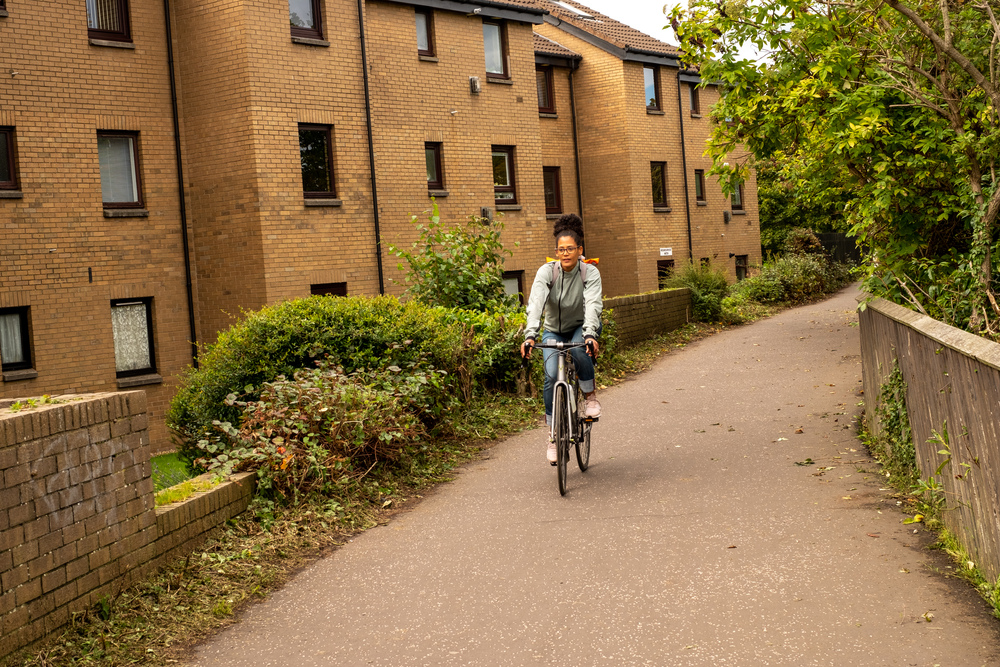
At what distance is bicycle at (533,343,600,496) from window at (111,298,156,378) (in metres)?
11.3

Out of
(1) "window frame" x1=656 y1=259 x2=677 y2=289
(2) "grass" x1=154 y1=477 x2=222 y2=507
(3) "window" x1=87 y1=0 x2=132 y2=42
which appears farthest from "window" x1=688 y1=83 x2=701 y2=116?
(2) "grass" x1=154 y1=477 x2=222 y2=507

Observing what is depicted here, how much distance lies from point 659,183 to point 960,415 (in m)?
26.3

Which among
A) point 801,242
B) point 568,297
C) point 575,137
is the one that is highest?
point 575,137

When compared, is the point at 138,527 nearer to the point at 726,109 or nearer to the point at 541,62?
the point at 726,109

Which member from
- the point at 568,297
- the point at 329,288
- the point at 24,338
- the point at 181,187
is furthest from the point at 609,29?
the point at 568,297

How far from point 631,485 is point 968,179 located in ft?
13.4

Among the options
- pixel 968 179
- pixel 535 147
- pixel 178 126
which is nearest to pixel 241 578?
pixel 968 179

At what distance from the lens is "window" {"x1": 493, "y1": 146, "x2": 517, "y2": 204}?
2367 centimetres

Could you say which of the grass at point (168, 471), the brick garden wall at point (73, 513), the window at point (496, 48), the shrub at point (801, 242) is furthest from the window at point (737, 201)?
the brick garden wall at point (73, 513)

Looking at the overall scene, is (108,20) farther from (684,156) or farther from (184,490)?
(684,156)

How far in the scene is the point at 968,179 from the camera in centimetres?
856

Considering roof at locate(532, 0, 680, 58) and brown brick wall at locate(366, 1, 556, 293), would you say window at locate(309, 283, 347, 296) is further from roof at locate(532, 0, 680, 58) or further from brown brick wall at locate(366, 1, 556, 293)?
roof at locate(532, 0, 680, 58)

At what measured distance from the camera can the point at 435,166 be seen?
21641mm

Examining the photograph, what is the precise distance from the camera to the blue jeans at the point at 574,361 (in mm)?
7809
